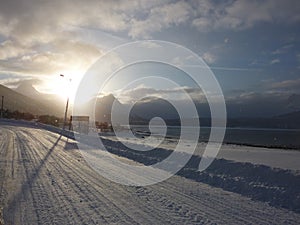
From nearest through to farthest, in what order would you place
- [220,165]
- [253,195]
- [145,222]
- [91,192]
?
[145,222]
[91,192]
[253,195]
[220,165]

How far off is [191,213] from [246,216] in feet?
3.81

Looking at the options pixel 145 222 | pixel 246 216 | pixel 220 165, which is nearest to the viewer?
pixel 145 222

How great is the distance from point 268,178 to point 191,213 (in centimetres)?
541

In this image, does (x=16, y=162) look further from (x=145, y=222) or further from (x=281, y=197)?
(x=281, y=197)

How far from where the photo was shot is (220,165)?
47.8 feet

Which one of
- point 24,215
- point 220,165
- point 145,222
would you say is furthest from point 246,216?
point 220,165

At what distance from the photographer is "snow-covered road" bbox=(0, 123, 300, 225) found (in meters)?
6.36

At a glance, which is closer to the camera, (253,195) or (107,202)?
(107,202)

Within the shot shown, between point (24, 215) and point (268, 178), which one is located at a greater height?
point (268, 178)

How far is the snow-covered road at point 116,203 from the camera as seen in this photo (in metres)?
6.36

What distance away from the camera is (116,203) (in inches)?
297

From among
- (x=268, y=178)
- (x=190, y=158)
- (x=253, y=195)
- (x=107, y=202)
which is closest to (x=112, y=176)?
(x=107, y=202)

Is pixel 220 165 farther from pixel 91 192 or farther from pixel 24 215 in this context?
pixel 24 215

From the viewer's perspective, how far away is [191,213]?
6.84 meters
